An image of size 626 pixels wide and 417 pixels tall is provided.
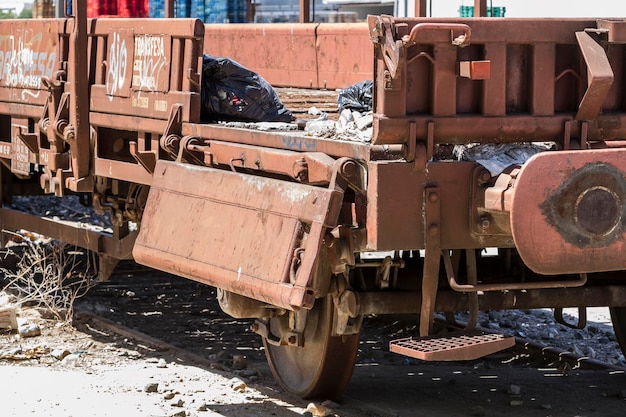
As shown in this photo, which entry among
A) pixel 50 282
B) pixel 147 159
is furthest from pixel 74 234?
pixel 147 159

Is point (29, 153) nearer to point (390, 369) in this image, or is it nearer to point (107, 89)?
point (107, 89)

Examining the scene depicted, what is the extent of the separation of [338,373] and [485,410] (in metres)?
0.82

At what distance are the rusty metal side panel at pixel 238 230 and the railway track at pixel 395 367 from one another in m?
1.00

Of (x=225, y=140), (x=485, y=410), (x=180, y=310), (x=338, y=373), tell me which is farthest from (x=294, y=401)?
(x=180, y=310)

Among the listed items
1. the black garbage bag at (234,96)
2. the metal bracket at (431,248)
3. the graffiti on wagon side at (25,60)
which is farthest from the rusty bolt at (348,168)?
the graffiti on wagon side at (25,60)

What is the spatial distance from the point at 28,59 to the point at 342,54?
282 centimetres

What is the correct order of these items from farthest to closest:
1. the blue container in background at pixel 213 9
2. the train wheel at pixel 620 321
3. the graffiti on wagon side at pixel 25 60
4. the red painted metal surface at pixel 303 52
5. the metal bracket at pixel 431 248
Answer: the blue container in background at pixel 213 9, the red painted metal surface at pixel 303 52, the graffiti on wagon side at pixel 25 60, the train wheel at pixel 620 321, the metal bracket at pixel 431 248

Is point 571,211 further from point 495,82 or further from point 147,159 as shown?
point 147,159

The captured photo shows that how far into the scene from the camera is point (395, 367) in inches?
299

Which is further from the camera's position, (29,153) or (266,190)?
(29,153)

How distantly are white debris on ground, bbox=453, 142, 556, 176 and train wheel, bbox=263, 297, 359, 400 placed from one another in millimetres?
1135

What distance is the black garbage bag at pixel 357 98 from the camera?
690cm

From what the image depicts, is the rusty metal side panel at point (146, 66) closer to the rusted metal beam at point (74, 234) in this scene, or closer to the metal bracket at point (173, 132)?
the metal bracket at point (173, 132)

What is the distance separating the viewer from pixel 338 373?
21.2 feet
